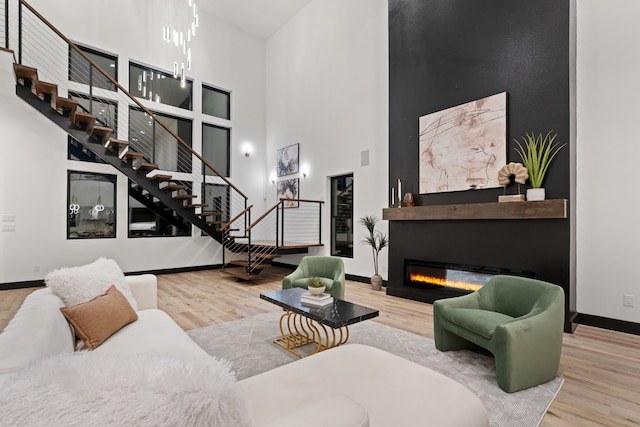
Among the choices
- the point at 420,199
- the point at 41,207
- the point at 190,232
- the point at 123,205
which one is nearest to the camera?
the point at 420,199

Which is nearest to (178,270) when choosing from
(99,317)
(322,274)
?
(322,274)

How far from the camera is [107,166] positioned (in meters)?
6.53

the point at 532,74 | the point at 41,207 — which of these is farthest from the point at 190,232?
the point at 532,74

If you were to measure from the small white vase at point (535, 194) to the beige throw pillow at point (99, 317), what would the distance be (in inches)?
164

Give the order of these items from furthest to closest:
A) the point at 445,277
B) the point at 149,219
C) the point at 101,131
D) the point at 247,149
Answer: the point at 247,149
the point at 149,219
the point at 101,131
the point at 445,277

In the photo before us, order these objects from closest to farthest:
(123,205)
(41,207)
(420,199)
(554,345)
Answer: (554,345)
(420,199)
(41,207)
(123,205)

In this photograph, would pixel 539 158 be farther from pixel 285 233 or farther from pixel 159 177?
pixel 159 177

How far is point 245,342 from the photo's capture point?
3.26 meters

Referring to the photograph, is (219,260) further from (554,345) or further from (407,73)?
(554,345)

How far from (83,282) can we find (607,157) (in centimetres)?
524

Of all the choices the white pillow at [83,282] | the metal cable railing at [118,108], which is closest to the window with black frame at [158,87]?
the metal cable railing at [118,108]

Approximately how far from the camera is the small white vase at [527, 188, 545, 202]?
3662 mm

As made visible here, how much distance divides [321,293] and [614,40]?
4.34 meters

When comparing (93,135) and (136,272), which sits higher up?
(93,135)
